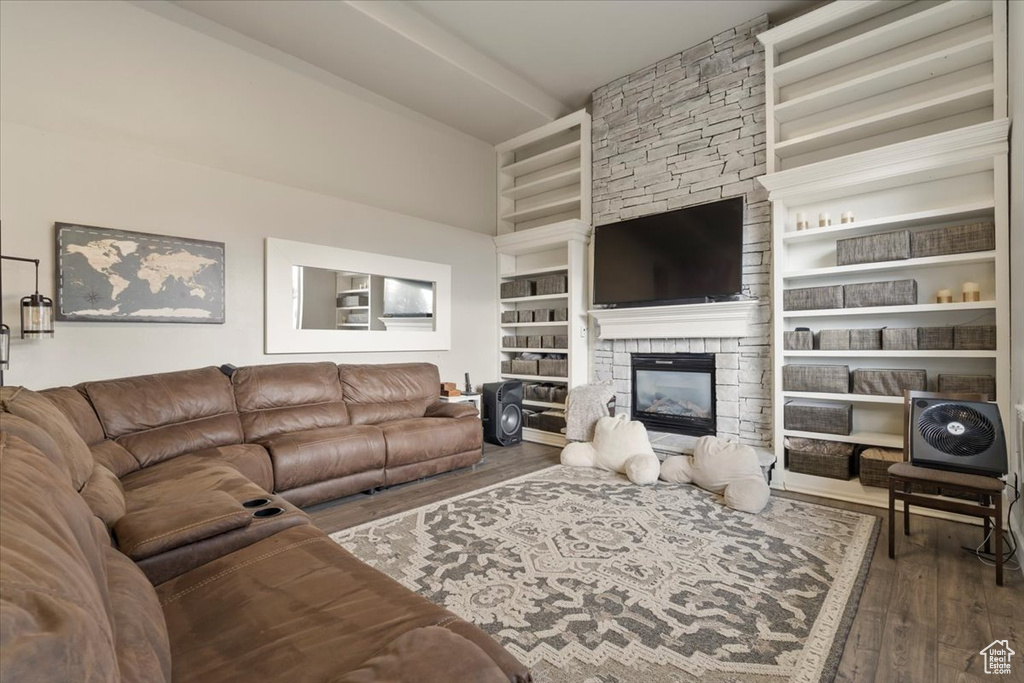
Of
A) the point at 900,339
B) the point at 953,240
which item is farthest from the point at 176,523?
the point at 953,240

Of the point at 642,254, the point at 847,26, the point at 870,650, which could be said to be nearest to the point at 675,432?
the point at 642,254

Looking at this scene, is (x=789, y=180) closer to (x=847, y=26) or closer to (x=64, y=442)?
(x=847, y=26)

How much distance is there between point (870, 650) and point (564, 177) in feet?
15.6

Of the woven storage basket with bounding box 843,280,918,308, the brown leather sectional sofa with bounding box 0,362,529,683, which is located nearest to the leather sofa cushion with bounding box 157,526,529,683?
the brown leather sectional sofa with bounding box 0,362,529,683

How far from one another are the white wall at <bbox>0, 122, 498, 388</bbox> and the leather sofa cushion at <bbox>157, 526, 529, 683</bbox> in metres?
2.47

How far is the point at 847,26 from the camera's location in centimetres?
358

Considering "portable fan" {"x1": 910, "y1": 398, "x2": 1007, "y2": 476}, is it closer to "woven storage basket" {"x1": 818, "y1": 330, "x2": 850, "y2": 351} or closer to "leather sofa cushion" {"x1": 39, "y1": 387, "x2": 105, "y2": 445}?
"woven storage basket" {"x1": 818, "y1": 330, "x2": 850, "y2": 351}

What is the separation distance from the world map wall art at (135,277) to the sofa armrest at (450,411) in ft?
6.20

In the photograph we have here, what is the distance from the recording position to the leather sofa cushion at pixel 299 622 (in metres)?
0.90

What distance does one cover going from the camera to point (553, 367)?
201 inches

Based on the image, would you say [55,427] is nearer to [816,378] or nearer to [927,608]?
[927,608]

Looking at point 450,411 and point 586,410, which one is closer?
point 450,411

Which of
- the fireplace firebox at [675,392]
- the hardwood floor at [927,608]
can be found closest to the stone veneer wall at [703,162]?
the fireplace firebox at [675,392]

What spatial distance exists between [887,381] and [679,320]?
1.59 metres
